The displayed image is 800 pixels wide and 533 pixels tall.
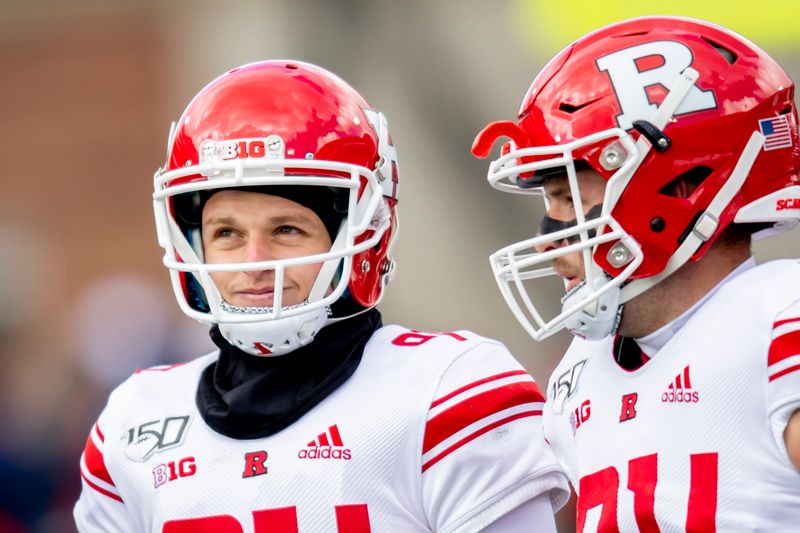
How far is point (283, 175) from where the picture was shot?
1.98 m

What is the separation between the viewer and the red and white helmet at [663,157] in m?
1.78

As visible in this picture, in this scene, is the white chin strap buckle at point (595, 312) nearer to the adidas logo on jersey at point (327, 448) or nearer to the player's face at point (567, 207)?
the player's face at point (567, 207)

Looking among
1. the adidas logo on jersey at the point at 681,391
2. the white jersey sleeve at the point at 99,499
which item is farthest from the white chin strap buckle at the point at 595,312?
the white jersey sleeve at the point at 99,499

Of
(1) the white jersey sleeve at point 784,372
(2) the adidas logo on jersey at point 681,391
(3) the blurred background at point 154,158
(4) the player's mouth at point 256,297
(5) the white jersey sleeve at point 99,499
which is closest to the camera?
(1) the white jersey sleeve at point 784,372

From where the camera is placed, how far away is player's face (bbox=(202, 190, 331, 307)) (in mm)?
1991

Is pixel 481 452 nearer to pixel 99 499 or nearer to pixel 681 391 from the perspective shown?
pixel 681 391

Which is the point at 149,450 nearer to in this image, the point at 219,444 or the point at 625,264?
the point at 219,444

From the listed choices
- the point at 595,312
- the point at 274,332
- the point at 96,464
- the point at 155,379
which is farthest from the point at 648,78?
the point at 96,464

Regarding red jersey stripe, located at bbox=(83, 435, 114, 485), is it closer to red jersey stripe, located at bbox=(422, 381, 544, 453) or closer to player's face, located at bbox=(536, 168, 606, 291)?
red jersey stripe, located at bbox=(422, 381, 544, 453)

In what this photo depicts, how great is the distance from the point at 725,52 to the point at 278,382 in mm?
892

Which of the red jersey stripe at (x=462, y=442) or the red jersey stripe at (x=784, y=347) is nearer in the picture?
the red jersey stripe at (x=784, y=347)

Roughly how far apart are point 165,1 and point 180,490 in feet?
13.0

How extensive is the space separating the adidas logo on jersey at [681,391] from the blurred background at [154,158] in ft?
7.46

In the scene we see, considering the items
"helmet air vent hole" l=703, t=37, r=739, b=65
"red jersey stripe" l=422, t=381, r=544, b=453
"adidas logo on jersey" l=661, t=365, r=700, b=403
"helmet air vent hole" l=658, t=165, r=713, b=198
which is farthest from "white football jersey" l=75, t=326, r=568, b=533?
"helmet air vent hole" l=703, t=37, r=739, b=65
